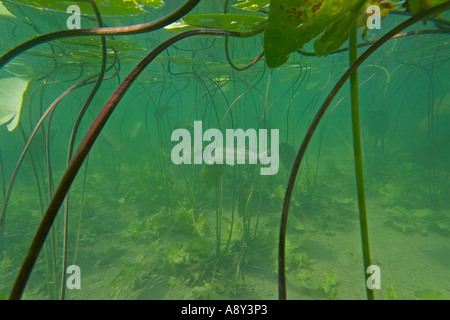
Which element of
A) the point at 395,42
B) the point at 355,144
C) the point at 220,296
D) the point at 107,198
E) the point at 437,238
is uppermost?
the point at 395,42

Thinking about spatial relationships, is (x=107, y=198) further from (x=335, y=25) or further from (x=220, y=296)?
(x=335, y=25)

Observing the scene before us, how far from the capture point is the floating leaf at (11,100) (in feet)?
4.80

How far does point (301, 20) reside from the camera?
680 mm

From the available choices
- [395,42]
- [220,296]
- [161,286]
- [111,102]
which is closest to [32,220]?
[161,286]

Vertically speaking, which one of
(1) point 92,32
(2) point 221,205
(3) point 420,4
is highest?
(3) point 420,4

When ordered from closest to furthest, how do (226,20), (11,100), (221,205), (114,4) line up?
(11,100) → (226,20) → (114,4) → (221,205)

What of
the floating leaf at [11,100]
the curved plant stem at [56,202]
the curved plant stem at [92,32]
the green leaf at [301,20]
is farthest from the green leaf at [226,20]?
the floating leaf at [11,100]

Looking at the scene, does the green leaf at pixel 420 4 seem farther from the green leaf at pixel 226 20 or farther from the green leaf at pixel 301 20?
the green leaf at pixel 226 20

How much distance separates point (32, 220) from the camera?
19.7 feet

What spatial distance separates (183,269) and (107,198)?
213 inches

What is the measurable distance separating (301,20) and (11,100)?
197cm

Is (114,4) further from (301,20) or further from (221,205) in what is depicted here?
(221,205)

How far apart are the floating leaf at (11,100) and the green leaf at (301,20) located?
1767mm

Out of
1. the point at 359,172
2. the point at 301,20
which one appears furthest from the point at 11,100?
the point at 359,172
